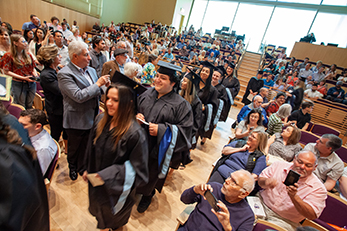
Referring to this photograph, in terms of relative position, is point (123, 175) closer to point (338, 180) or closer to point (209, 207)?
point (209, 207)

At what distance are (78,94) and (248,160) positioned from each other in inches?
87.2

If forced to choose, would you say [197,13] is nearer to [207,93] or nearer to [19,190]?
[207,93]

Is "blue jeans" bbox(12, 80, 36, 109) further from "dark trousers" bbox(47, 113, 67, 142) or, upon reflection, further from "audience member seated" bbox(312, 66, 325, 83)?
"audience member seated" bbox(312, 66, 325, 83)

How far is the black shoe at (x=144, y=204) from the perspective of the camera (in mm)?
2168

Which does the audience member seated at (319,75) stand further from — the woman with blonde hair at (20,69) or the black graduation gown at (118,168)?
the woman with blonde hair at (20,69)

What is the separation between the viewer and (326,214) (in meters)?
1.99

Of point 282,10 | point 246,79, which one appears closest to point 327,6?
point 282,10

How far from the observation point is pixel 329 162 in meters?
2.46

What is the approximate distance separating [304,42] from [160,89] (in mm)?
16074

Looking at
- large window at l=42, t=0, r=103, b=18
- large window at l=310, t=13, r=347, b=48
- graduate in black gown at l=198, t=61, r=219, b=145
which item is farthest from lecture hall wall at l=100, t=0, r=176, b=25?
graduate in black gown at l=198, t=61, r=219, b=145

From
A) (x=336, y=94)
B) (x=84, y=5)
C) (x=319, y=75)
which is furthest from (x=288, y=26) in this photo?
(x=84, y=5)

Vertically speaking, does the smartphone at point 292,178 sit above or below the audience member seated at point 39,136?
above

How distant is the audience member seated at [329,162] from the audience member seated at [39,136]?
355 cm

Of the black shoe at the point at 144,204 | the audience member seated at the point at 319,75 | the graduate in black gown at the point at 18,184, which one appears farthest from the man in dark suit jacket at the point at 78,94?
the audience member seated at the point at 319,75
